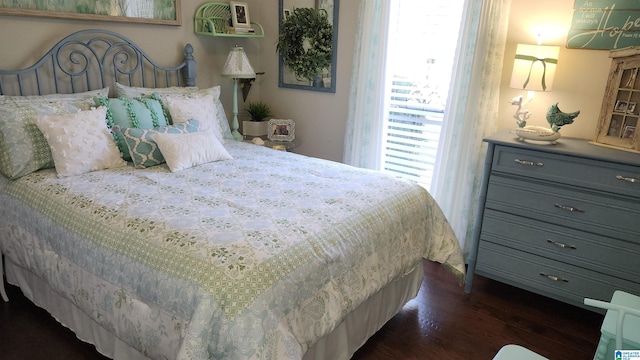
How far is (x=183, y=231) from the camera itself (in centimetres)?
160

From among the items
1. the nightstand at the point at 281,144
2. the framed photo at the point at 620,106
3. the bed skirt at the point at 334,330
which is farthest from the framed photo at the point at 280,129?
the framed photo at the point at 620,106

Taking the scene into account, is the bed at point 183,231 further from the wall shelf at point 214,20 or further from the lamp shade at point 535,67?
the lamp shade at point 535,67

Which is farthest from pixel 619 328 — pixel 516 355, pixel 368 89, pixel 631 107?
pixel 368 89

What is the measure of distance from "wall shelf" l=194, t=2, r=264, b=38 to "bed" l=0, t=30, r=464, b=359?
0.69 m

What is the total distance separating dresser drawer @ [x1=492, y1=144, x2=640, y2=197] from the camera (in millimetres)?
2090

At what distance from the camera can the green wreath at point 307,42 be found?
3471 millimetres

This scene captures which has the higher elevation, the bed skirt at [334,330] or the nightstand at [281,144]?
the nightstand at [281,144]

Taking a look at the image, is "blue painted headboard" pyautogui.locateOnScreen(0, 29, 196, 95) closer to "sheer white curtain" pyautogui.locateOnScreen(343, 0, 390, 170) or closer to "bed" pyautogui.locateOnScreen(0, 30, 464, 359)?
"bed" pyautogui.locateOnScreen(0, 30, 464, 359)

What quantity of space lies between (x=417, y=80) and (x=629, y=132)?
138cm

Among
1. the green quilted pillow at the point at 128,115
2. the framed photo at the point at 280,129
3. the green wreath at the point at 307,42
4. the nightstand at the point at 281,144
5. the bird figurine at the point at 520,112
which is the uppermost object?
the green wreath at the point at 307,42

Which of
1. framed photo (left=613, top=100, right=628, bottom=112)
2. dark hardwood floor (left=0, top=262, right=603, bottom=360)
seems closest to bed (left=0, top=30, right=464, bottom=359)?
dark hardwood floor (left=0, top=262, right=603, bottom=360)

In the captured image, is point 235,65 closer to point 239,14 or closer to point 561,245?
point 239,14

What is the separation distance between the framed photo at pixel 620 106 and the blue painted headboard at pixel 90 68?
2.88m

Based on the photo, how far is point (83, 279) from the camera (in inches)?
68.5
